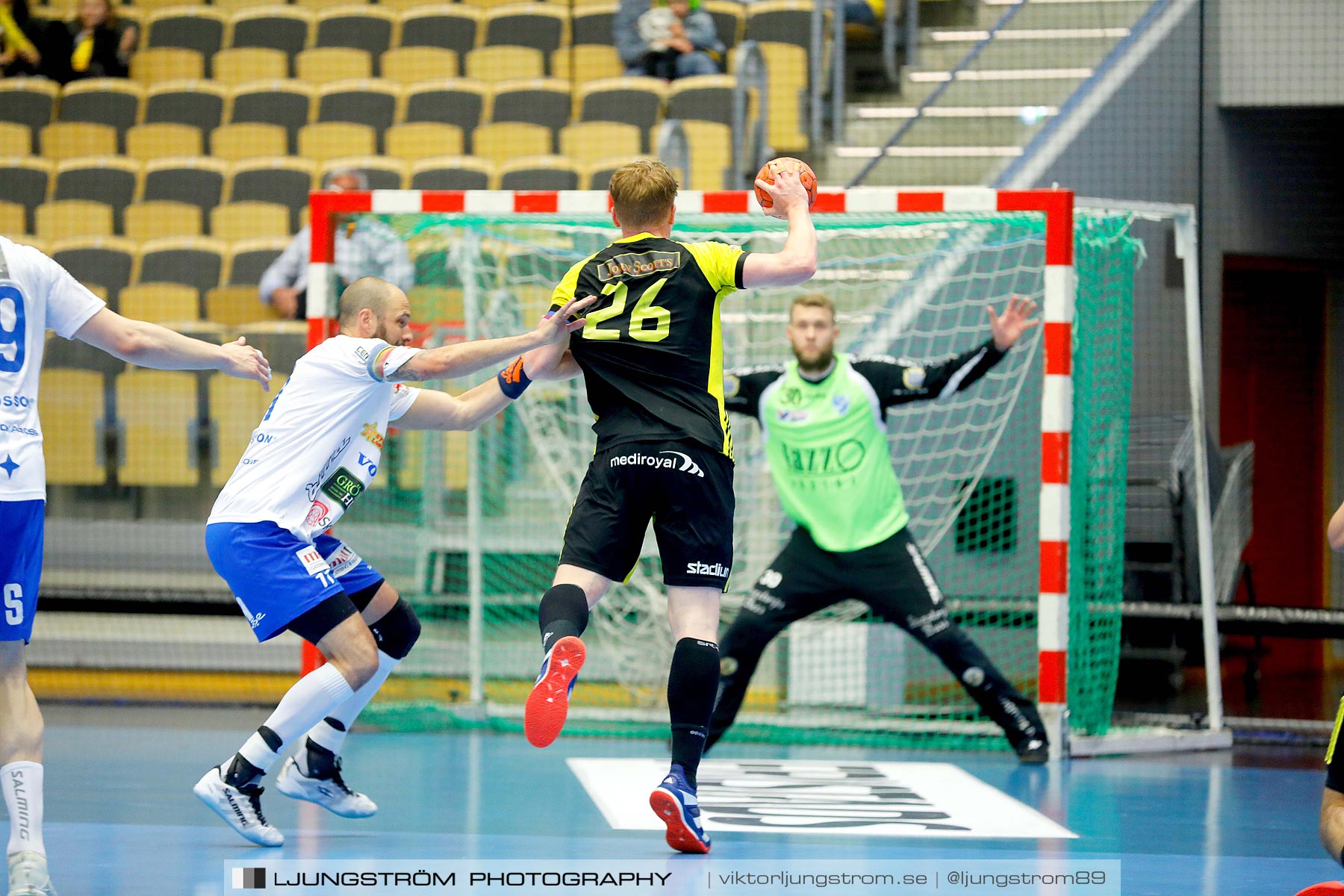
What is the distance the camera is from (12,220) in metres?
11.9

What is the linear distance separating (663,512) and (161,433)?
5.37m

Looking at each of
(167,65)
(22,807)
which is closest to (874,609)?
(22,807)

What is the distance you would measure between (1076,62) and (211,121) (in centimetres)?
711

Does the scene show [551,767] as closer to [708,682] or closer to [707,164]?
[708,682]

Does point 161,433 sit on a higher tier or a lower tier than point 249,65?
lower

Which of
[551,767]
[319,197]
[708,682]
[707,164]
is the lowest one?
[551,767]

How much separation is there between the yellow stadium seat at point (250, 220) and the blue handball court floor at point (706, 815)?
476 cm

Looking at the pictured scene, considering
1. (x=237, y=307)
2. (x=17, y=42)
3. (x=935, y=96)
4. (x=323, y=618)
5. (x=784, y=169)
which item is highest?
(x=17, y=42)

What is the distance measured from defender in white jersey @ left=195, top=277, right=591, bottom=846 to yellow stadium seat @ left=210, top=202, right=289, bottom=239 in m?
6.62

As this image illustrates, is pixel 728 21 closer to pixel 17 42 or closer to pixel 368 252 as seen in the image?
pixel 368 252

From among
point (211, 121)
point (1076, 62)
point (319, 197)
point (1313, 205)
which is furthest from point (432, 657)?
point (1313, 205)

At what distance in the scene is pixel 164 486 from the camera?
9086mm

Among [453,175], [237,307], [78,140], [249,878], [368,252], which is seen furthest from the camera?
[78,140]

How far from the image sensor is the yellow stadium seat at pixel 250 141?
1244 centimetres
